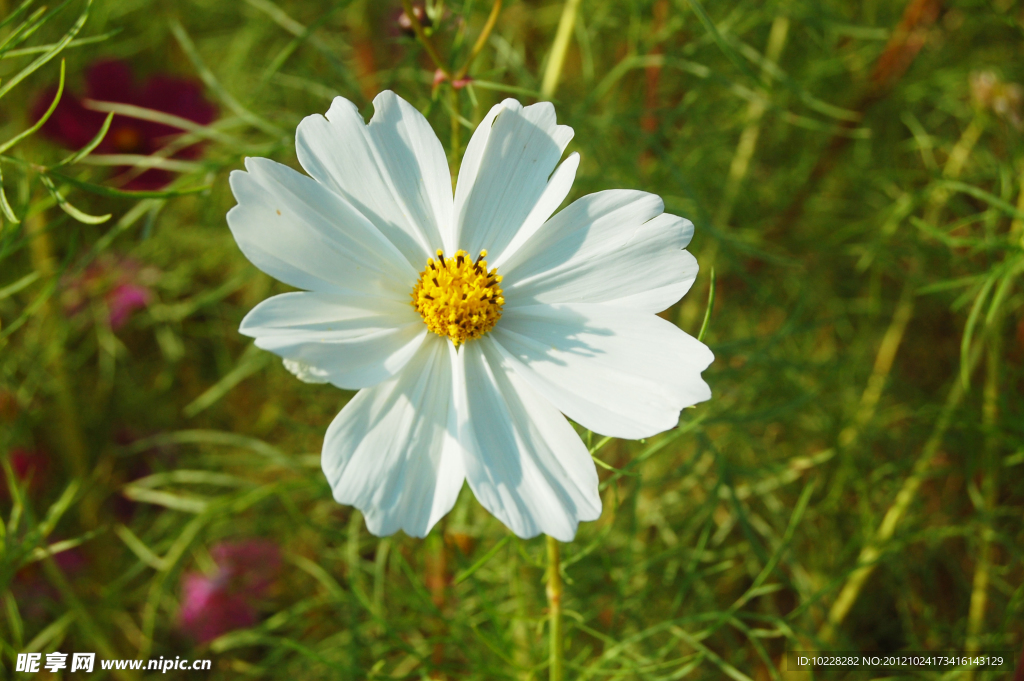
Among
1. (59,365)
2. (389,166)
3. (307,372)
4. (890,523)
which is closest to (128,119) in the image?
(59,365)

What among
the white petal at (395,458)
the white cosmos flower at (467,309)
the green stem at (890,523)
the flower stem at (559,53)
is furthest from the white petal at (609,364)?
the green stem at (890,523)

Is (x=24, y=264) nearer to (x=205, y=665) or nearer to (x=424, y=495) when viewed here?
(x=205, y=665)

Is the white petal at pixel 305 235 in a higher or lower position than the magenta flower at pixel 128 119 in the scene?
lower

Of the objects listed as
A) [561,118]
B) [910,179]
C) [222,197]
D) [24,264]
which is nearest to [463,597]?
[561,118]

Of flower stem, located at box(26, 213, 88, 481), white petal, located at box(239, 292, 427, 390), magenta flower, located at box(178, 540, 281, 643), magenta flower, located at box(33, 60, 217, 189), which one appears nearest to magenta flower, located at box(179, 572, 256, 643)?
magenta flower, located at box(178, 540, 281, 643)

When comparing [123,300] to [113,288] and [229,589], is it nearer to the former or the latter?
[113,288]

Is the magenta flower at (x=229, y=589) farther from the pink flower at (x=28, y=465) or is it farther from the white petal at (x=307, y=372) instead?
the white petal at (x=307, y=372)
